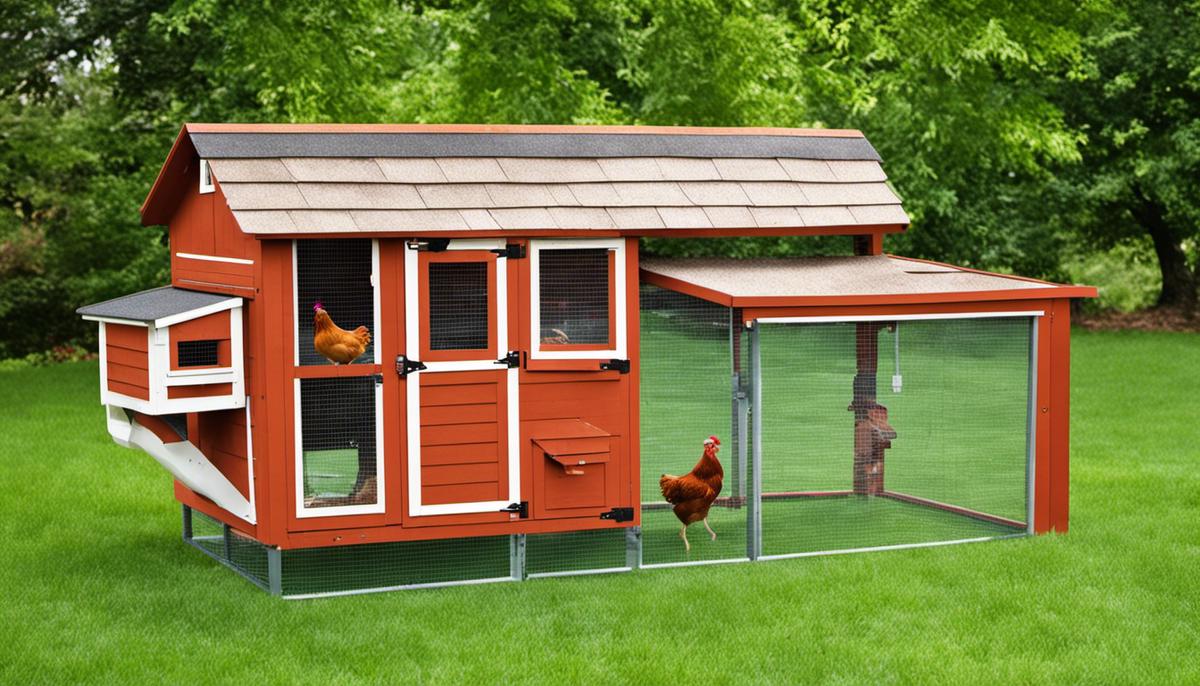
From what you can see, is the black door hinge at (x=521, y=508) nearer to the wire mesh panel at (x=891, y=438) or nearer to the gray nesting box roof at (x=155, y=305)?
the wire mesh panel at (x=891, y=438)

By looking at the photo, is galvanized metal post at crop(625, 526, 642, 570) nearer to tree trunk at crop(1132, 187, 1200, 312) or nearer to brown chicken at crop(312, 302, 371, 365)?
brown chicken at crop(312, 302, 371, 365)

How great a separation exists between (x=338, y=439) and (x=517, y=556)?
3.95 ft

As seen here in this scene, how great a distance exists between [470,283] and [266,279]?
1.09 m

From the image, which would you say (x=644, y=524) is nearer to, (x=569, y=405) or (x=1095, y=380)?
(x=569, y=405)

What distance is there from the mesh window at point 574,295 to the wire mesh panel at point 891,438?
1.13 metres

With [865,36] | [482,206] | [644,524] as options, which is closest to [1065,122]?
[865,36]

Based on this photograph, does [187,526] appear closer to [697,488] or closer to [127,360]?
[127,360]

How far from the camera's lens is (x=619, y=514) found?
28.0ft

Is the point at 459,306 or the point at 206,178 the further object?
the point at 206,178

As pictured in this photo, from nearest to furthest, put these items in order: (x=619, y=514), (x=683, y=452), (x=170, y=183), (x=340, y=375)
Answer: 1. (x=340, y=375)
2. (x=619, y=514)
3. (x=170, y=183)
4. (x=683, y=452)

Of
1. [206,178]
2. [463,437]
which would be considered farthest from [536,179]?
[206,178]

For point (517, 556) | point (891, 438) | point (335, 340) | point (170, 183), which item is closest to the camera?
point (335, 340)

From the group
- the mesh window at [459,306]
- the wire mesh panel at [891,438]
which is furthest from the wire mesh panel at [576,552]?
the mesh window at [459,306]

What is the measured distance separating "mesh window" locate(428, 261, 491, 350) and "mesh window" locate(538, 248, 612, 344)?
0.34 m
